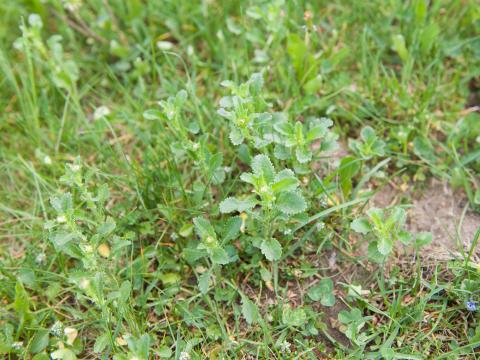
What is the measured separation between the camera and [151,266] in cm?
268

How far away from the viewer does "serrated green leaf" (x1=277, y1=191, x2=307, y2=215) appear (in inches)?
89.0

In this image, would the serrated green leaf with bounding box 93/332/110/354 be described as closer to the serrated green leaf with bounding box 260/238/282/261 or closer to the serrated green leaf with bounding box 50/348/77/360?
the serrated green leaf with bounding box 50/348/77/360

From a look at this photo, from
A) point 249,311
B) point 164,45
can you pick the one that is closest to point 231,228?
point 249,311

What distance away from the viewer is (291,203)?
228cm

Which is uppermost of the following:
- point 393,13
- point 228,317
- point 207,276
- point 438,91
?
point 393,13

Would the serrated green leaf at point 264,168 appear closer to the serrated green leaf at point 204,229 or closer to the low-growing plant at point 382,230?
the serrated green leaf at point 204,229

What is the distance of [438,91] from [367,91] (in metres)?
0.39

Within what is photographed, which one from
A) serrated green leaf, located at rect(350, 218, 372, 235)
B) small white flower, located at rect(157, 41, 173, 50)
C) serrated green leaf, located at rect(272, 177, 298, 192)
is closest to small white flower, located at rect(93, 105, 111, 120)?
small white flower, located at rect(157, 41, 173, 50)

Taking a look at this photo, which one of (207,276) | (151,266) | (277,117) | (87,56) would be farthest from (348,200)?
(87,56)

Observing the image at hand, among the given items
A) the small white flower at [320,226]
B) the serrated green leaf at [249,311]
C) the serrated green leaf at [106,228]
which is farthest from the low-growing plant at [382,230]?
the serrated green leaf at [106,228]

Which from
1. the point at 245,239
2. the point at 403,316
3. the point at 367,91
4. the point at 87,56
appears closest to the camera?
the point at 403,316

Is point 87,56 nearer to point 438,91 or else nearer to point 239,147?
point 239,147

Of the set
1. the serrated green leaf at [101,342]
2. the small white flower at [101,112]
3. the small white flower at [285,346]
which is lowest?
the small white flower at [285,346]

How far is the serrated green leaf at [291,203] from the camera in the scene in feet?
7.42
